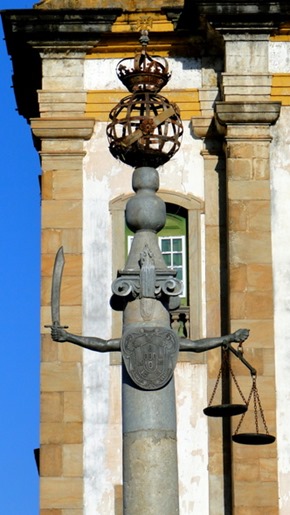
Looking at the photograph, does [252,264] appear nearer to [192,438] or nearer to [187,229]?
[187,229]

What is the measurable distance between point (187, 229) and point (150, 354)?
10331 mm

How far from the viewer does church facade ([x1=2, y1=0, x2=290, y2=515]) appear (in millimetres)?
25047

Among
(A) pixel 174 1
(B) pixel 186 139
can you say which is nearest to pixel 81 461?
(B) pixel 186 139

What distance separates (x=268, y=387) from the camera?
Answer: 2505 centimetres

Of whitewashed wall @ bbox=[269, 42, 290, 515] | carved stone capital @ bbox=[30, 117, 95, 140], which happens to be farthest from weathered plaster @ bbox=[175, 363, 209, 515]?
carved stone capital @ bbox=[30, 117, 95, 140]

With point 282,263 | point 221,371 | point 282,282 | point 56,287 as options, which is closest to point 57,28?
point 282,263

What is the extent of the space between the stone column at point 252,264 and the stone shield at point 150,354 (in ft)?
29.0

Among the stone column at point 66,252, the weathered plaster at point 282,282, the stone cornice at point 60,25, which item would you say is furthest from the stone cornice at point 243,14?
the stone column at point 66,252

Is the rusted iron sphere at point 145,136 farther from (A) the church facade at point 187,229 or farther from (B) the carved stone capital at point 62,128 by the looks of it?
(B) the carved stone capital at point 62,128

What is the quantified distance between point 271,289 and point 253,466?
2410 millimetres

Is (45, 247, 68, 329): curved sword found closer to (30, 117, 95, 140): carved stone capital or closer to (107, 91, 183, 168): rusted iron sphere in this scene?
(107, 91, 183, 168): rusted iron sphere

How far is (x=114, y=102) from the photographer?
87.8ft

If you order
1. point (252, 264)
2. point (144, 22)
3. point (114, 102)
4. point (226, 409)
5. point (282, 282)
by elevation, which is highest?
point (144, 22)

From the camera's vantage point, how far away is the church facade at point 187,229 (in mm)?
25047
